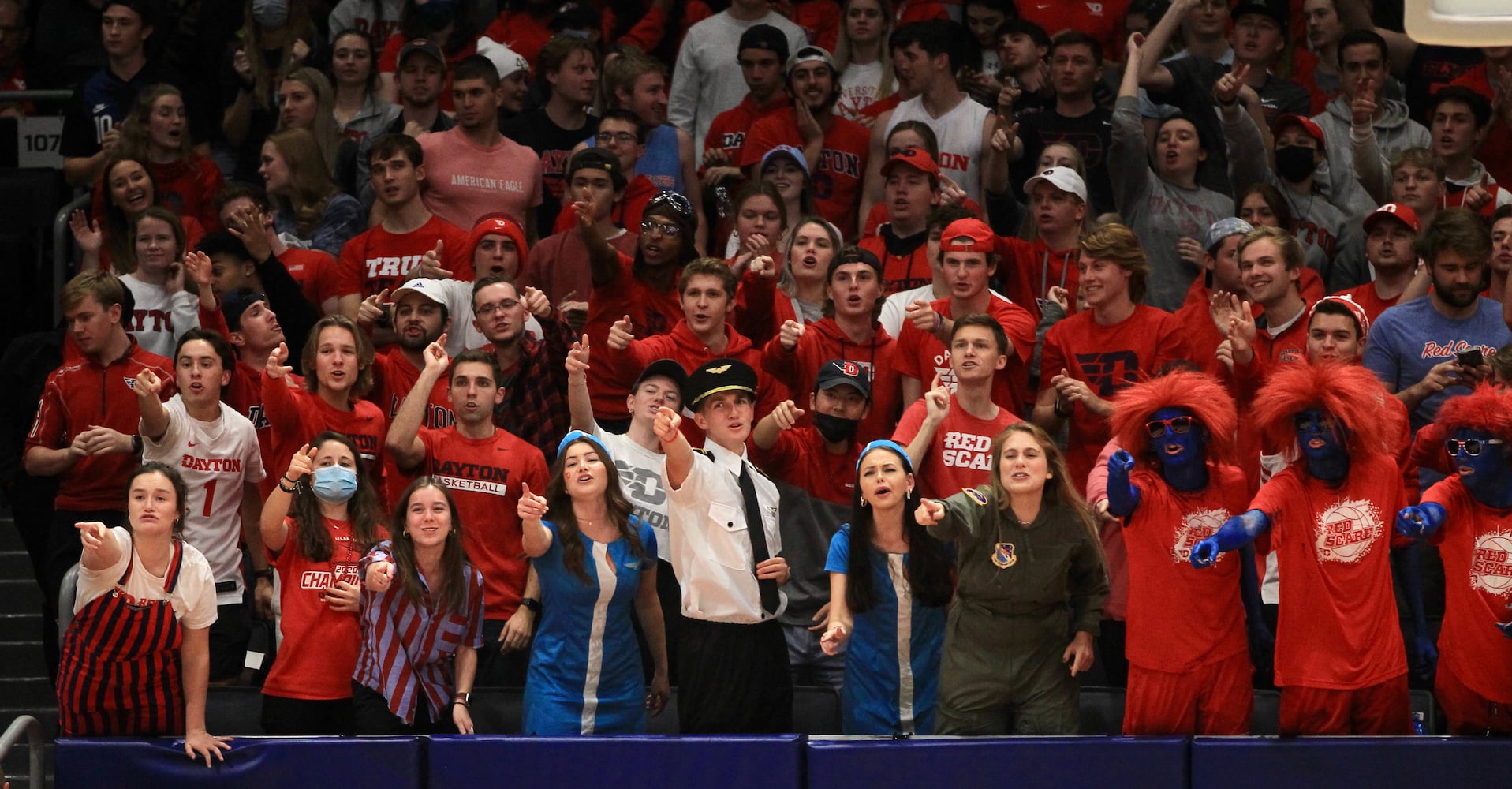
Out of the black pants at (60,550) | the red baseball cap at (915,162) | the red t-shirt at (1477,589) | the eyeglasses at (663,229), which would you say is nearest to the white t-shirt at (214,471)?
the black pants at (60,550)

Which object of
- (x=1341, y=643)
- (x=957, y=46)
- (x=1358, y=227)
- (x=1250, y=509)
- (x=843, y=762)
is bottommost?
(x=843, y=762)

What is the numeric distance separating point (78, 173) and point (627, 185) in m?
3.31

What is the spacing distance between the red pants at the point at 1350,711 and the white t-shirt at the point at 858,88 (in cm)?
521

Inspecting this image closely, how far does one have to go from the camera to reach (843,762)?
254 inches

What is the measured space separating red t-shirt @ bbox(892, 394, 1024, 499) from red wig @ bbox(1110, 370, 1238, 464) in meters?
0.73

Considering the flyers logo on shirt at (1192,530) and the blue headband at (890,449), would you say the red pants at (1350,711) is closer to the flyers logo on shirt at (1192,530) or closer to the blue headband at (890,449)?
the flyers logo on shirt at (1192,530)

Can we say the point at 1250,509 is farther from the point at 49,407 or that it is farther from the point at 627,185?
the point at 49,407

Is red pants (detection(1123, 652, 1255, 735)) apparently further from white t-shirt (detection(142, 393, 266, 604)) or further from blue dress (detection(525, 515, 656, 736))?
white t-shirt (detection(142, 393, 266, 604))

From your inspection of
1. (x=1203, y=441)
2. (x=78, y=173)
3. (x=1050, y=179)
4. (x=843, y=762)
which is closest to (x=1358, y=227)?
(x=1050, y=179)

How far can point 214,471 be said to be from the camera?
301 inches

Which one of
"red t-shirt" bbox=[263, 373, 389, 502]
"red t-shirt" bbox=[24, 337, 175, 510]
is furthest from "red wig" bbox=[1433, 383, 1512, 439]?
"red t-shirt" bbox=[24, 337, 175, 510]

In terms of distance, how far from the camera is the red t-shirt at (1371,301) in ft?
27.2

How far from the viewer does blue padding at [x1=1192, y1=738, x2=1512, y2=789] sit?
245 inches

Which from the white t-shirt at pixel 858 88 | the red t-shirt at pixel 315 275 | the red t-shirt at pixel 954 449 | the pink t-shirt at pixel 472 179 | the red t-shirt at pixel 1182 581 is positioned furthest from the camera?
the white t-shirt at pixel 858 88
